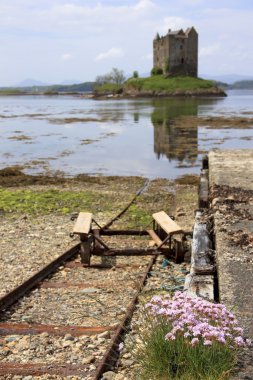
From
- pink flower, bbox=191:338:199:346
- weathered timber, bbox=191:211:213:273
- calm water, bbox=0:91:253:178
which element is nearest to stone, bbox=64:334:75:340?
weathered timber, bbox=191:211:213:273

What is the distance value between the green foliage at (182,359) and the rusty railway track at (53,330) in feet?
2.94

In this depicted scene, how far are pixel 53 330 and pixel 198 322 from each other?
2.67 m

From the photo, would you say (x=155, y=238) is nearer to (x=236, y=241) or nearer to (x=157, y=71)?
(x=236, y=241)

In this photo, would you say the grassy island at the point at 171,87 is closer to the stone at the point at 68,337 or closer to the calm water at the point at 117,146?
the calm water at the point at 117,146

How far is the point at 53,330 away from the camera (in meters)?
5.85

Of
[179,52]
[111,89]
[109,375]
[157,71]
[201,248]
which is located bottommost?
[109,375]

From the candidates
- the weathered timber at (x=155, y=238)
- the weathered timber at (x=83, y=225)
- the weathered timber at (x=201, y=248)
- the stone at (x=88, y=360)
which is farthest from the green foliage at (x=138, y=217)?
the stone at (x=88, y=360)

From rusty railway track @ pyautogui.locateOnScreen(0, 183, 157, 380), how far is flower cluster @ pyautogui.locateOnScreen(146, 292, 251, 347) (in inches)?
46.4

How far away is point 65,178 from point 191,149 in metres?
10.8

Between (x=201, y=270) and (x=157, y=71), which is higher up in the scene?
(x=157, y=71)

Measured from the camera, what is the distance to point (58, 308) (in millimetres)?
6621

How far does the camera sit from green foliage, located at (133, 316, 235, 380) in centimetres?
359

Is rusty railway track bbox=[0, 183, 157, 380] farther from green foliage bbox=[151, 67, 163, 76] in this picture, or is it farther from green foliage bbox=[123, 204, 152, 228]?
green foliage bbox=[151, 67, 163, 76]

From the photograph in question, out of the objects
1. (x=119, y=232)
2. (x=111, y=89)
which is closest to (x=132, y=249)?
(x=119, y=232)
